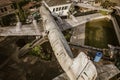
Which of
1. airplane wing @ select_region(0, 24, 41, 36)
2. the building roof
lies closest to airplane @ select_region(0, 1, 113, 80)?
airplane wing @ select_region(0, 24, 41, 36)

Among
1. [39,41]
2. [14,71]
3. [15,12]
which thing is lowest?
[14,71]

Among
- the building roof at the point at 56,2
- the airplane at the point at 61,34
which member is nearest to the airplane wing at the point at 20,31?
the airplane at the point at 61,34

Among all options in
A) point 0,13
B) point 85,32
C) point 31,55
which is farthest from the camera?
point 0,13

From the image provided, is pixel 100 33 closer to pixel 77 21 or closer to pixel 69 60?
pixel 77 21

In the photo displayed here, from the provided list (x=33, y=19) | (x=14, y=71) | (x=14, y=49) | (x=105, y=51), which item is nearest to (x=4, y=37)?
(x=14, y=49)

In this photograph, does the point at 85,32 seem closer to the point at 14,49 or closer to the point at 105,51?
the point at 105,51

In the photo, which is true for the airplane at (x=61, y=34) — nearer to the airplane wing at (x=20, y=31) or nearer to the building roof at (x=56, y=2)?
the airplane wing at (x=20, y=31)
